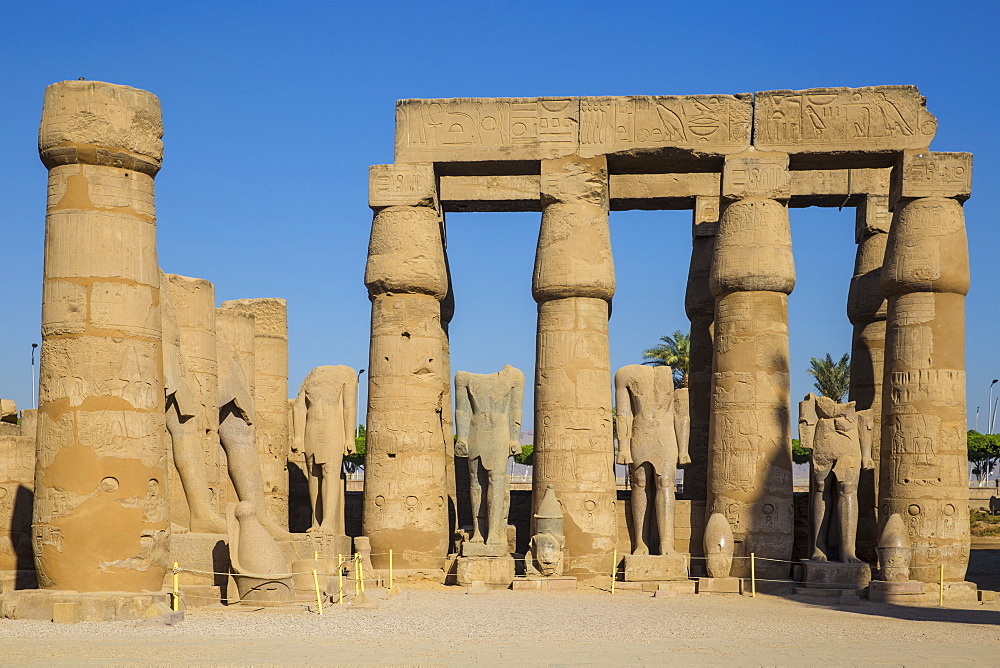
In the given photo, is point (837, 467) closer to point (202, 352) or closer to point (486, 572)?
point (486, 572)

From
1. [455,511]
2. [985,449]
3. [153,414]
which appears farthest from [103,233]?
[985,449]

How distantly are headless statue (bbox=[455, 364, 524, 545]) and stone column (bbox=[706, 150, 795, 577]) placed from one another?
366cm

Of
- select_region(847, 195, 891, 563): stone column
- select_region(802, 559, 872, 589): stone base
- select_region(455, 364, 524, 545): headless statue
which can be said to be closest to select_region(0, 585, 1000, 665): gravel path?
select_region(802, 559, 872, 589): stone base

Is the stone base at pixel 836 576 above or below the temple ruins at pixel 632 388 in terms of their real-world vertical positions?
below

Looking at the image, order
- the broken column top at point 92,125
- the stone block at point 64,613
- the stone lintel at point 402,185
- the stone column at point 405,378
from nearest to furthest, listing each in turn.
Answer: the stone block at point 64,613
the broken column top at point 92,125
the stone column at point 405,378
the stone lintel at point 402,185

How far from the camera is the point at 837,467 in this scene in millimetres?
21484

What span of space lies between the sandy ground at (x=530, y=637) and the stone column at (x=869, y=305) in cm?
895

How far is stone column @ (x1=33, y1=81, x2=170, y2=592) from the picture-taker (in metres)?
13.6

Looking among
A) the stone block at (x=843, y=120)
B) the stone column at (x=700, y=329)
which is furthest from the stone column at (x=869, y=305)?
the stone block at (x=843, y=120)

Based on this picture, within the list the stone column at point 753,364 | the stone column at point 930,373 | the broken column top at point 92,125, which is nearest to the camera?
the broken column top at point 92,125

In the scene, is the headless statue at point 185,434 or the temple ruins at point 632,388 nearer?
the headless statue at point 185,434

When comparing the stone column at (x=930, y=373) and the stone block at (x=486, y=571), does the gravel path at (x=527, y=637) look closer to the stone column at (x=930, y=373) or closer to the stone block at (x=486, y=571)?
the stone block at (x=486, y=571)

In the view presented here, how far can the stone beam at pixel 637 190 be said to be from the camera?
26.2 meters

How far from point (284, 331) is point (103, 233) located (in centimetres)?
1048
